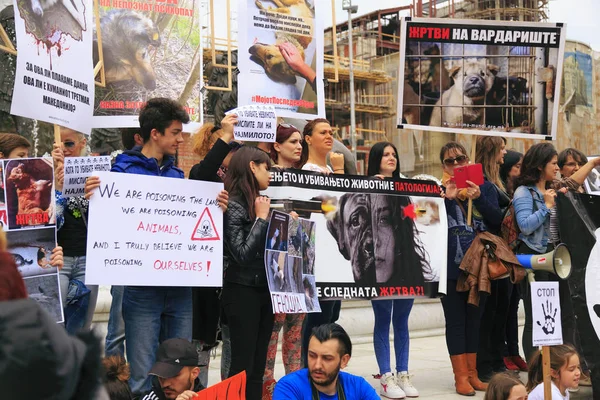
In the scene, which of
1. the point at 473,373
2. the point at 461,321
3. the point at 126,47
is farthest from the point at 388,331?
the point at 126,47

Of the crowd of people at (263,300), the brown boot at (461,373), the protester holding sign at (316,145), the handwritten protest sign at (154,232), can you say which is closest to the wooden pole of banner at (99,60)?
the crowd of people at (263,300)

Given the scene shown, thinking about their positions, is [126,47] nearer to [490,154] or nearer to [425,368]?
[490,154]

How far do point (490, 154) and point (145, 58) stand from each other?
2.72 m

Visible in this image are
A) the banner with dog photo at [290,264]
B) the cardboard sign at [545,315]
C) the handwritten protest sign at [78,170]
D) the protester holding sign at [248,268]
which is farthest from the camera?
the banner with dog photo at [290,264]

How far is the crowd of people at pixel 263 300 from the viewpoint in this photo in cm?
471

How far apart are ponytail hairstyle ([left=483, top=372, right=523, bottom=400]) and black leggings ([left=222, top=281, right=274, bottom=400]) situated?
4.12ft

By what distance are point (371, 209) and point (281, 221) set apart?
1157mm

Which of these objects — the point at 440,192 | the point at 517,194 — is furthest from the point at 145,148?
the point at 517,194

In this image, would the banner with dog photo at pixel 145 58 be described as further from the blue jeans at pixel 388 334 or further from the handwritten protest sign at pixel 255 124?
the blue jeans at pixel 388 334

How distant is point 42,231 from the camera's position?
4770 mm

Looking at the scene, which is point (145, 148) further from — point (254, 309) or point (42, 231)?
point (254, 309)

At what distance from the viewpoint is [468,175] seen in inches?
Result: 261

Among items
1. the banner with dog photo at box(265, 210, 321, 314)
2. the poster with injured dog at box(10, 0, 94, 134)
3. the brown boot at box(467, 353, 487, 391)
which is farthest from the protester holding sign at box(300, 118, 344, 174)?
the brown boot at box(467, 353, 487, 391)

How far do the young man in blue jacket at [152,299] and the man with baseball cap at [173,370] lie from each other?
0.85ft
